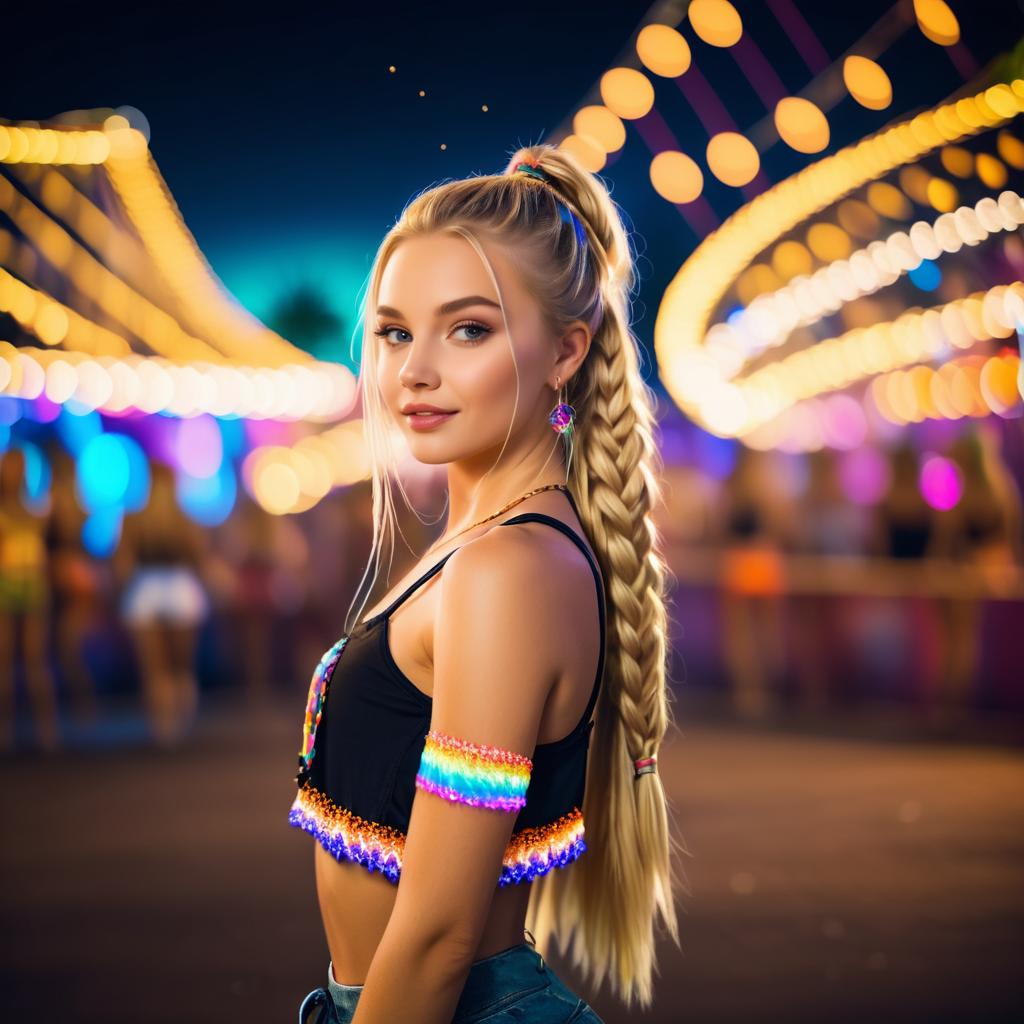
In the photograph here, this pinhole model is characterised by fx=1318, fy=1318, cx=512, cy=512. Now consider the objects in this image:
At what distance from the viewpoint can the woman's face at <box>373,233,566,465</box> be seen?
1.50m

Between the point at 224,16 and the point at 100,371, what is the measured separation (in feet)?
111

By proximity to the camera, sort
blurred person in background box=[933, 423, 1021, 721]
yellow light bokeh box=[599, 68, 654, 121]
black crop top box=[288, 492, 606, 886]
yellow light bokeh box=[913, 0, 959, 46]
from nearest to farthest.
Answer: black crop top box=[288, 492, 606, 886]
blurred person in background box=[933, 423, 1021, 721]
yellow light bokeh box=[913, 0, 959, 46]
yellow light bokeh box=[599, 68, 654, 121]

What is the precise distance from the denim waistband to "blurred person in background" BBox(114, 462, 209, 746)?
21.8 ft

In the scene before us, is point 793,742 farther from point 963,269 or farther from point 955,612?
point 963,269

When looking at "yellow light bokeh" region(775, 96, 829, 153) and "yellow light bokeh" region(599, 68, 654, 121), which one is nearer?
"yellow light bokeh" region(775, 96, 829, 153)

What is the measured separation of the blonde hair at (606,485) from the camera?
1.57 m

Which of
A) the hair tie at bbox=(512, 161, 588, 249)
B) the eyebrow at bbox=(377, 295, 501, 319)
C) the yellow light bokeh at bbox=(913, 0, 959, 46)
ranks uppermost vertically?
the yellow light bokeh at bbox=(913, 0, 959, 46)

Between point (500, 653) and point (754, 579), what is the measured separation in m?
8.46

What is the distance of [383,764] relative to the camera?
143cm

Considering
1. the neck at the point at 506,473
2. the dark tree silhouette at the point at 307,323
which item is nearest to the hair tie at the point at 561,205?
the neck at the point at 506,473

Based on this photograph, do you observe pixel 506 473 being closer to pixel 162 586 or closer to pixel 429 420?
pixel 429 420

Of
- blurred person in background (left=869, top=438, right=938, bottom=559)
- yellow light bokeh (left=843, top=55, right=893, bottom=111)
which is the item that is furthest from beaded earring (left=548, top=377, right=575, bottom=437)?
yellow light bokeh (left=843, top=55, right=893, bottom=111)

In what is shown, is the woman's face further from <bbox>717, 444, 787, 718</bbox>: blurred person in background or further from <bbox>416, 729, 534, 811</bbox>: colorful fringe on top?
<bbox>717, 444, 787, 718</bbox>: blurred person in background

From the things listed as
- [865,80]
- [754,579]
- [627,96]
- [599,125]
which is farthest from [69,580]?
[599,125]
